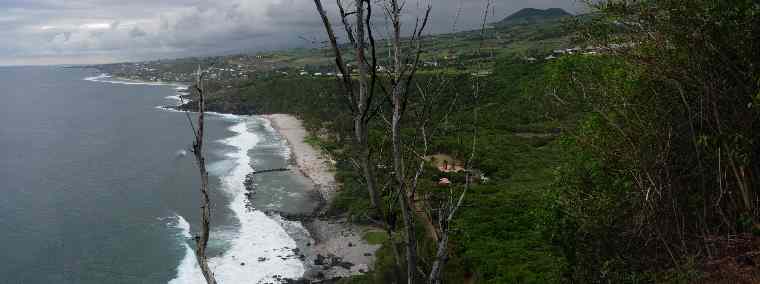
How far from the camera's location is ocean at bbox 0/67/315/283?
25.6 metres

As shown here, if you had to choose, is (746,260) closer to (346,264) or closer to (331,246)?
(346,264)

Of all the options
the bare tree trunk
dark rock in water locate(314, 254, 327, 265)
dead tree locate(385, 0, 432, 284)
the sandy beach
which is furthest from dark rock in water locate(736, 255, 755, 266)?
dark rock in water locate(314, 254, 327, 265)

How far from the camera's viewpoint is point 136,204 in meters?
→ 35.3

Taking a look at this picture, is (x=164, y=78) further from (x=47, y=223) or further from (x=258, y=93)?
(x=47, y=223)

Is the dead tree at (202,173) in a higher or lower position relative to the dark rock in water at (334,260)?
higher

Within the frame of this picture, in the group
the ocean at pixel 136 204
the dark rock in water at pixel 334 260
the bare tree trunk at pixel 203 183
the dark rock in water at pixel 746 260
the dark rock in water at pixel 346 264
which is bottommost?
the dark rock in water at pixel 346 264

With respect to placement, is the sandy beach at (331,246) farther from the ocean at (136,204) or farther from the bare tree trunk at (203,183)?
the bare tree trunk at (203,183)

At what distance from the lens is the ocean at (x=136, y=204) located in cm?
2562

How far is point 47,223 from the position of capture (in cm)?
3203

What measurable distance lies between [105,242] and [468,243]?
19.1 meters

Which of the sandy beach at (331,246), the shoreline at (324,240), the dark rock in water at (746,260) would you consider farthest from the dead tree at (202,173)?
the sandy beach at (331,246)

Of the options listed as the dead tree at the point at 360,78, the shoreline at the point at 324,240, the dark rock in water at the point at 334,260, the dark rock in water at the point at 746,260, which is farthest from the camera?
the dark rock in water at the point at 334,260

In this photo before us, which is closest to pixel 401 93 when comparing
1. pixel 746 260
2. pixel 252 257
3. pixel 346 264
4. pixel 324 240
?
pixel 746 260

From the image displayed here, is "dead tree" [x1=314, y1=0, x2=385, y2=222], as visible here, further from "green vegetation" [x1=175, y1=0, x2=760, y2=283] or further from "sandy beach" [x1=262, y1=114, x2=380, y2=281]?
"sandy beach" [x1=262, y1=114, x2=380, y2=281]
